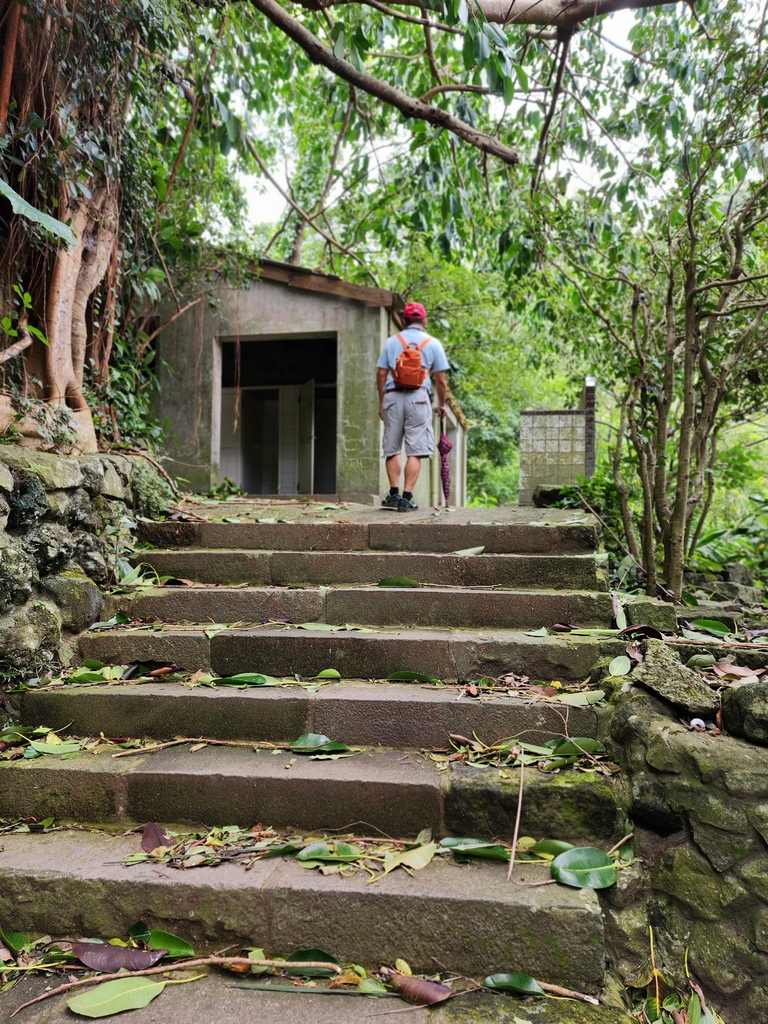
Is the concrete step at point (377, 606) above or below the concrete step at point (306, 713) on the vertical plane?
above

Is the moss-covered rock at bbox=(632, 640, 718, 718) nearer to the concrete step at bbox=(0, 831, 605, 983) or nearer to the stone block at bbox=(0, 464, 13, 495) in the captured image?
the concrete step at bbox=(0, 831, 605, 983)

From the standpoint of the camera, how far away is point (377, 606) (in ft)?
10.2

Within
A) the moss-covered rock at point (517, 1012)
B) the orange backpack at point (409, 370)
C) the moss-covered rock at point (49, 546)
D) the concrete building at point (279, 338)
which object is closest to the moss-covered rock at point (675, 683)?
the moss-covered rock at point (517, 1012)

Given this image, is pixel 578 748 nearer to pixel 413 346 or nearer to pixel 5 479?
pixel 5 479

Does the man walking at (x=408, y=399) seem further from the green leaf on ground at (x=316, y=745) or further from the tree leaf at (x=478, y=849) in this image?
the tree leaf at (x=478, y=849)

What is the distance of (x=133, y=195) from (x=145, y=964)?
4385 millimetres

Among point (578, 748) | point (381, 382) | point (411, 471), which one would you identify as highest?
point (381, 382)

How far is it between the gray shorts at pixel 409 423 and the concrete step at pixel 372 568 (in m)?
1.60

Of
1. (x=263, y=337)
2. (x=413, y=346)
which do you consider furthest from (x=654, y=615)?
(x=263, y=337)

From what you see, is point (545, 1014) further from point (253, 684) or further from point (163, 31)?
point (163, 31)

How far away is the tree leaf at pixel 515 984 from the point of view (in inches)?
65.3

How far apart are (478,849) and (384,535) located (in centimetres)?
206

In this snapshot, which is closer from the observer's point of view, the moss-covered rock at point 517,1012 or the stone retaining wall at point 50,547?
the moss-covered rock at point 517,1012

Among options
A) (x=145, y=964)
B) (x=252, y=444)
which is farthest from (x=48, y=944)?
(x=252, y=444)
